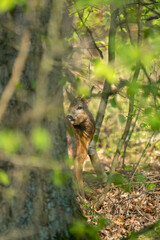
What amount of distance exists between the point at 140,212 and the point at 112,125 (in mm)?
6642

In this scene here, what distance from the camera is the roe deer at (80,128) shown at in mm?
6508

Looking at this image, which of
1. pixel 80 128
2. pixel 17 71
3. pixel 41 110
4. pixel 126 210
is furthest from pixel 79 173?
pixel 17 71

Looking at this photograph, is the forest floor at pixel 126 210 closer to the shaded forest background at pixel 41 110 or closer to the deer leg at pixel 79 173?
the deer leg at pixel 79 173

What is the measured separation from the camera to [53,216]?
3.16 m

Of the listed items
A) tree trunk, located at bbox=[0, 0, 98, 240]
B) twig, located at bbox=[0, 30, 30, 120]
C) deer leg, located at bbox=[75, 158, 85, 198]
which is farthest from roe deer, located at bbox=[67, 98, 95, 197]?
twig, located at bbox=[0, 30, 30, 120]

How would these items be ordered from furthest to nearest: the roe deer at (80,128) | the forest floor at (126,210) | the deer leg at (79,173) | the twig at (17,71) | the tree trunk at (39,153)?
the roe deer at (80,128), the deer leg at (79,173), the forest floor at (126,210), the tree trunk at (39,153), the twig at (17,71)

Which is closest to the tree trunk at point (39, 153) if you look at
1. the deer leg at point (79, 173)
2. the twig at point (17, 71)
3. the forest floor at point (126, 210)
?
the twig at point (17, 71)

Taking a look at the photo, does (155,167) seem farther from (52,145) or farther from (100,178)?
(52,145)

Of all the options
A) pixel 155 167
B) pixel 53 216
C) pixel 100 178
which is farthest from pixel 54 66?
pixel 155 167

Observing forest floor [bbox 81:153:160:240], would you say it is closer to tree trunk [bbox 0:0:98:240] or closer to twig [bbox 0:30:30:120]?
tree trunk [bbox 0:0:98:240]

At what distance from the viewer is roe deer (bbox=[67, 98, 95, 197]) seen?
651 cm

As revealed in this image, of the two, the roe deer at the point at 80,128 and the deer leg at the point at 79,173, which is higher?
the roe deer at the point at 80,128

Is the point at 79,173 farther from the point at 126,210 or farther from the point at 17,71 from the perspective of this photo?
the point at 17,71

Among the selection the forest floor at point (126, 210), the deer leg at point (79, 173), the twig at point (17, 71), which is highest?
the twig at point (17, 71)
